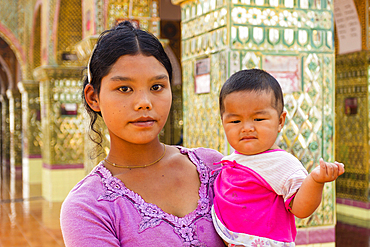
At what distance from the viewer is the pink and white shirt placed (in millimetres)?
1318

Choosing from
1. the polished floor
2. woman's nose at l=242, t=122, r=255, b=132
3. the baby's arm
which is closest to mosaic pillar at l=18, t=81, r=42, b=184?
the polished floor

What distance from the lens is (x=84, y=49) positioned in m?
5.18

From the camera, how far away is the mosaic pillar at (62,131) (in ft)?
28.6

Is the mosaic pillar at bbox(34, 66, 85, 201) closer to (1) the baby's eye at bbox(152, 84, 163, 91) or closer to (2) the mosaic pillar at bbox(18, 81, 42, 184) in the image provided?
(2) the mosaic pillar at bbox(18, 81, 42, 184)

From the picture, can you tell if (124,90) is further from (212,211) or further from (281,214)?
(281,214)

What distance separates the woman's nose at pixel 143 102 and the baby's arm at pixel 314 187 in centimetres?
46

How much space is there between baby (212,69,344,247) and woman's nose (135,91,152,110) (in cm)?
33

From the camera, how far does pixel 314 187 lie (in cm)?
118

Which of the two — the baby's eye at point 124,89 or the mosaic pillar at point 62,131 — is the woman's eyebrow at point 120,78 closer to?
the baby's eye at point 124,89

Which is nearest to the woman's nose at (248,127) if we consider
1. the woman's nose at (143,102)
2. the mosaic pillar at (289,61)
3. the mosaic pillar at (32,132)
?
the woman's nose at (143,102)

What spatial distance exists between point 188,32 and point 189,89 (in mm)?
390

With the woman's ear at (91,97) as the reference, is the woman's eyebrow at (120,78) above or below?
above

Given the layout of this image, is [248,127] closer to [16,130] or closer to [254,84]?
Result: [254,84]

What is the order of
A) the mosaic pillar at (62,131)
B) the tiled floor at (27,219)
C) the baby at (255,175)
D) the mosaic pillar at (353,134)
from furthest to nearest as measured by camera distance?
the mosaic pillar at (62,131) < the mosaic pillar at (353,134) < the tiled floor at (27,219) < the baby at (255,175)
